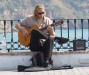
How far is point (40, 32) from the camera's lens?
368 inches

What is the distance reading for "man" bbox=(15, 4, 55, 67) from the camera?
940 cm

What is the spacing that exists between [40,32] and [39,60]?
25.6 inches

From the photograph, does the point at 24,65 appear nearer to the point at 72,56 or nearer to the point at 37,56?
the point at 37,56

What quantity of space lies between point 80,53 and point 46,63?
1.11m

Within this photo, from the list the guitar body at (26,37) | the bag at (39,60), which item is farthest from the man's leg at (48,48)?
the guitar body at (26,37)

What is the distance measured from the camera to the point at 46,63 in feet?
31.1

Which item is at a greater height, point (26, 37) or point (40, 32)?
point (40, 32)

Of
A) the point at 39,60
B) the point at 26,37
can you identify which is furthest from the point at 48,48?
the point at 26,37

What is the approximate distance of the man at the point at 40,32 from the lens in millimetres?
9398

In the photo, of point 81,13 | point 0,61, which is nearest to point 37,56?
point 0,61

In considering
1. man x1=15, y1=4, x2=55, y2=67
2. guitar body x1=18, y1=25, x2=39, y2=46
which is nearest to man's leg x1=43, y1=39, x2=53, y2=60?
man x1=15, y1=4, x2=55, y2=67

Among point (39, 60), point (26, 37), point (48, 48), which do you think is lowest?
point (39, 60)

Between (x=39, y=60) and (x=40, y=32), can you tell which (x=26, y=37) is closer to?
(x=40, y=32)

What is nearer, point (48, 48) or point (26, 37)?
point (48, 48)
